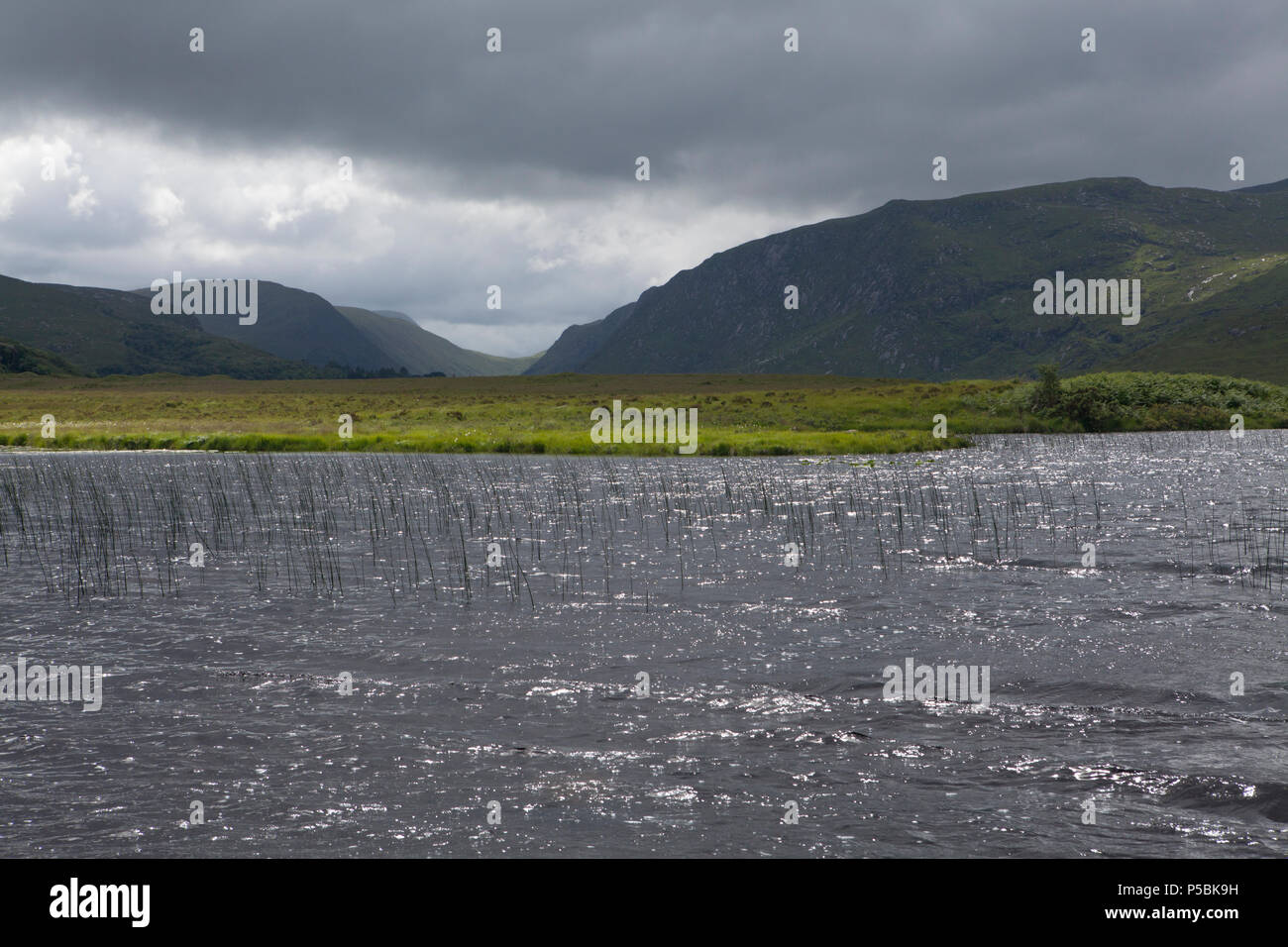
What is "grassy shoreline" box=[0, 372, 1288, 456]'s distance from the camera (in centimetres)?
6381

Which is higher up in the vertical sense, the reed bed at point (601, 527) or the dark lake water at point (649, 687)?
the reed bed at point (601, 527)

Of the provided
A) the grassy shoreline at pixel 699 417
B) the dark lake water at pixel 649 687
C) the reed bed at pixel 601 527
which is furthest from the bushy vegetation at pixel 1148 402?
the dark lake water at pixel 649 687

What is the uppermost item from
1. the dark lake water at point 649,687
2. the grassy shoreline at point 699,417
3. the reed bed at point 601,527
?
the grassy shoreline at point 699,417

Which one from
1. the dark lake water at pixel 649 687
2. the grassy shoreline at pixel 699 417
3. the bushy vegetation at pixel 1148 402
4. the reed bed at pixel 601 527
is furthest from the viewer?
the bushy vegetation at pixel 1148 402

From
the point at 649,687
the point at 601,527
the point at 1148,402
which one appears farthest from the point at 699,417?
the point at 649,687

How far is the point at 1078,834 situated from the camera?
8.40 m

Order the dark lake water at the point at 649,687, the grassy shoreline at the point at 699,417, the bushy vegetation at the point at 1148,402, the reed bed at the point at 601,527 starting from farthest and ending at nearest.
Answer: the bushy vegetation at the point at 1148,402
the grassy shoreline at the point at 699,417
the reed bed at the point at 601,527
the dark lake water at the point at 649,687

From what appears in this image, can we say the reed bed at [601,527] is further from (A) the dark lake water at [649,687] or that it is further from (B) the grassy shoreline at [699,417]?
(B) the grassy shoreline at [699,417]

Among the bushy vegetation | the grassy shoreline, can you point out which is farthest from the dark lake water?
the bushy vegetation

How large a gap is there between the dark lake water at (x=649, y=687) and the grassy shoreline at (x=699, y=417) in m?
34.2

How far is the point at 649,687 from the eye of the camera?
12688 mm

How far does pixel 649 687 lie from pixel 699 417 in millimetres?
69739

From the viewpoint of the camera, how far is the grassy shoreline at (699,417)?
63812mm

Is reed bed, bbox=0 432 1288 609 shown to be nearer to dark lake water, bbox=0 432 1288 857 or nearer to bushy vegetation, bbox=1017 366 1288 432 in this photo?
dark lake water, bbox=0 432 1288 857
